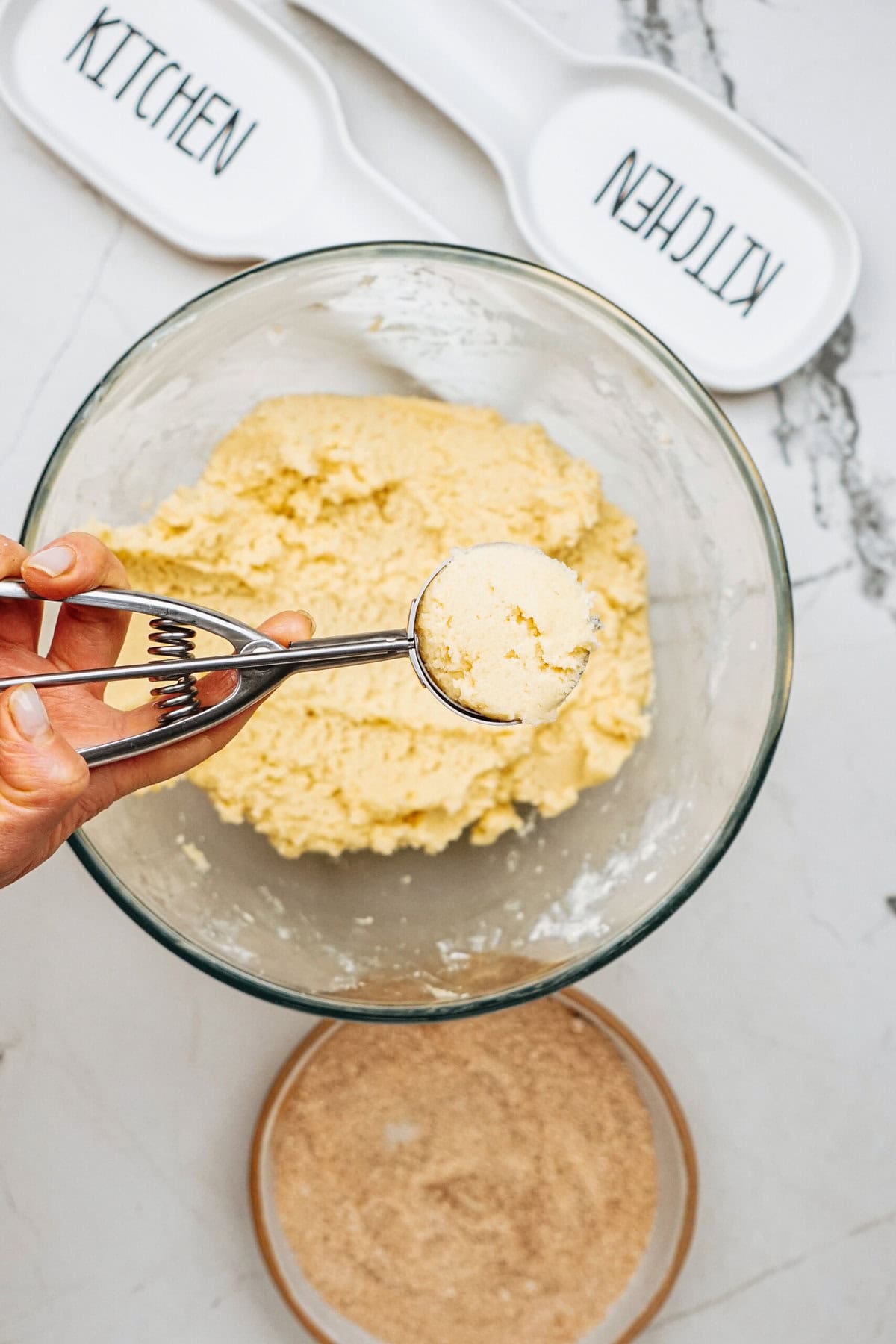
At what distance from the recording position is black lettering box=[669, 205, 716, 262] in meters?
1.29

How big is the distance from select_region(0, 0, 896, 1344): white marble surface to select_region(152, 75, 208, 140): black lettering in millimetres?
133

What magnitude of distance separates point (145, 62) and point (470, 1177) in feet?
4.96

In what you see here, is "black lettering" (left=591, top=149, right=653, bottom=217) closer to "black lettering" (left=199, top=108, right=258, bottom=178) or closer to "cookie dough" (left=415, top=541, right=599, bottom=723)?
"black lettering" (left=199, top=108, right=258, bottom=178)

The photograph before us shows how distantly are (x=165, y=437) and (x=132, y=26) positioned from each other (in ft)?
1.72

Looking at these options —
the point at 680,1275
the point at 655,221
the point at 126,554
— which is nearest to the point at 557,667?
the point at 126,554

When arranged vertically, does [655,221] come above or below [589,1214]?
above

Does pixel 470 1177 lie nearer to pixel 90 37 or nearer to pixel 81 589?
pixel 81 589

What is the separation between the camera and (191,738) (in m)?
0.97

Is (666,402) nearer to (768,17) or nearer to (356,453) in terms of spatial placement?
(356,453)

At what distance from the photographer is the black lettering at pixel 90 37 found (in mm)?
1261

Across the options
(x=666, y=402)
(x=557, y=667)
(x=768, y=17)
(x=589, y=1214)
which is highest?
(x=768, y=17)

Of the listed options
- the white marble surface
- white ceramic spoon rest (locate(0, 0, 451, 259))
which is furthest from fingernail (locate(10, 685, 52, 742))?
white ceramic spoon rest (locate(0, 0, 451, 259))

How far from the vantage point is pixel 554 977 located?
1.08m

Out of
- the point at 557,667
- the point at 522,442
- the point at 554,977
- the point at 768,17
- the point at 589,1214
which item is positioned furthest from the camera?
the point at 589,1214
